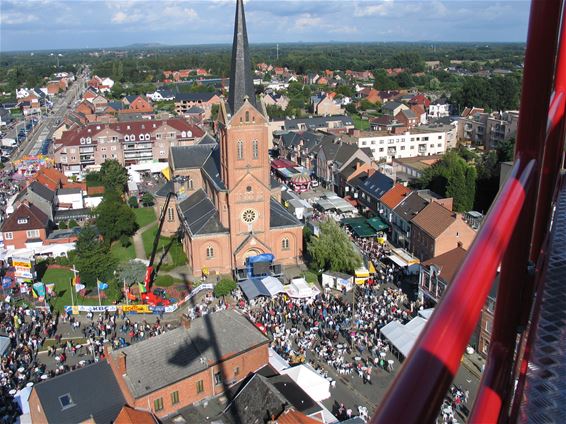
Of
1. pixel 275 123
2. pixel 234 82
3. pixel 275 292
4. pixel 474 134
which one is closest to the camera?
pixel 275 292

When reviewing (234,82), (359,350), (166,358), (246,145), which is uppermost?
(234,82)

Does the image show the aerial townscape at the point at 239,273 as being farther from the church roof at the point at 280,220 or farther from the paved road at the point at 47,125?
the paved road at the point at 47,125

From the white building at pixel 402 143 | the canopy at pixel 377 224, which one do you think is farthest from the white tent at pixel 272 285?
the white building at pixel 402 143

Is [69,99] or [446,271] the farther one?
[69,99]

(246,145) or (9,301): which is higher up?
(246,145)

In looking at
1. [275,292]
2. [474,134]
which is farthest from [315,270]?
[474,134]

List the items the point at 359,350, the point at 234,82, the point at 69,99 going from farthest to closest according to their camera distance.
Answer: the point at 69,99 → the point at 234,82 → the point at 359,350

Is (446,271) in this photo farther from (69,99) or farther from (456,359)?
(69,99)
